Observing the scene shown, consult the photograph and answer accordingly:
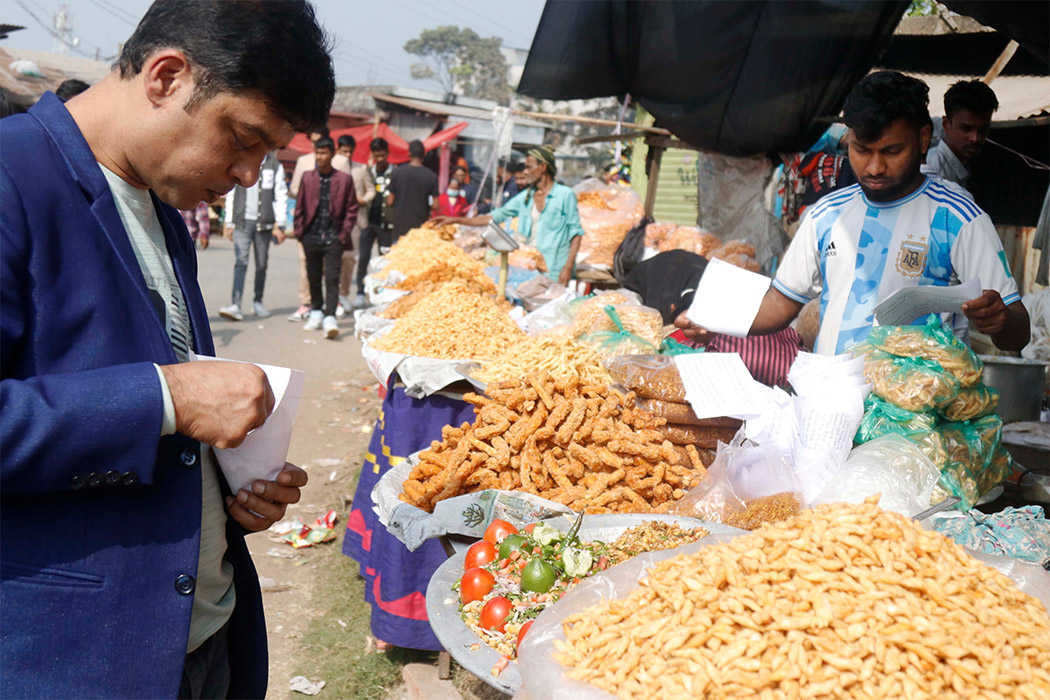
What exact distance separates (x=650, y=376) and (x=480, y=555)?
1177 millimetres

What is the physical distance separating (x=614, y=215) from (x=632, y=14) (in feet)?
8.69

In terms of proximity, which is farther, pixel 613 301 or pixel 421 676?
pixel 613 301

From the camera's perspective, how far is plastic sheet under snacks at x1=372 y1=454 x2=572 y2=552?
2.50 meters

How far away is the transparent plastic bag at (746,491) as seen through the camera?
2465 millimetres

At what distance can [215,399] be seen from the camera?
1.28 m

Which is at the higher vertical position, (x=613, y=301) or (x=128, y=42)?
(x=128, y=42)

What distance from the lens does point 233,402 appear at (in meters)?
1.29

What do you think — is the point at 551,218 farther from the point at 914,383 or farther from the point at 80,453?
the point at 80,453

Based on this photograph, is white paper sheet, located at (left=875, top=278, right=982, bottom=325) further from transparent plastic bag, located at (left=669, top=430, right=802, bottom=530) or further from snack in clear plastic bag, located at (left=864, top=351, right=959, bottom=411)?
transparent plastic bag, located at (left=669, top=430, right=802, bottom=530)

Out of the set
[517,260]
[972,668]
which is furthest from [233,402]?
[517,260]

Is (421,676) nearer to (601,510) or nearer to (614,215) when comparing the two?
(601,510)

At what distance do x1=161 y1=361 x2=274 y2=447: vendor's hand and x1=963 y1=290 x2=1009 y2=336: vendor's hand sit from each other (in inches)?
90.2

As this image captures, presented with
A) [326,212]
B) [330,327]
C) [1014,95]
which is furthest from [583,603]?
[330,327]

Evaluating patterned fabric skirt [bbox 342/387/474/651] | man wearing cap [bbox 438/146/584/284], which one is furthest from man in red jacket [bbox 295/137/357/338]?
patterned fabric skirt [bbox 342/387/474/651]
